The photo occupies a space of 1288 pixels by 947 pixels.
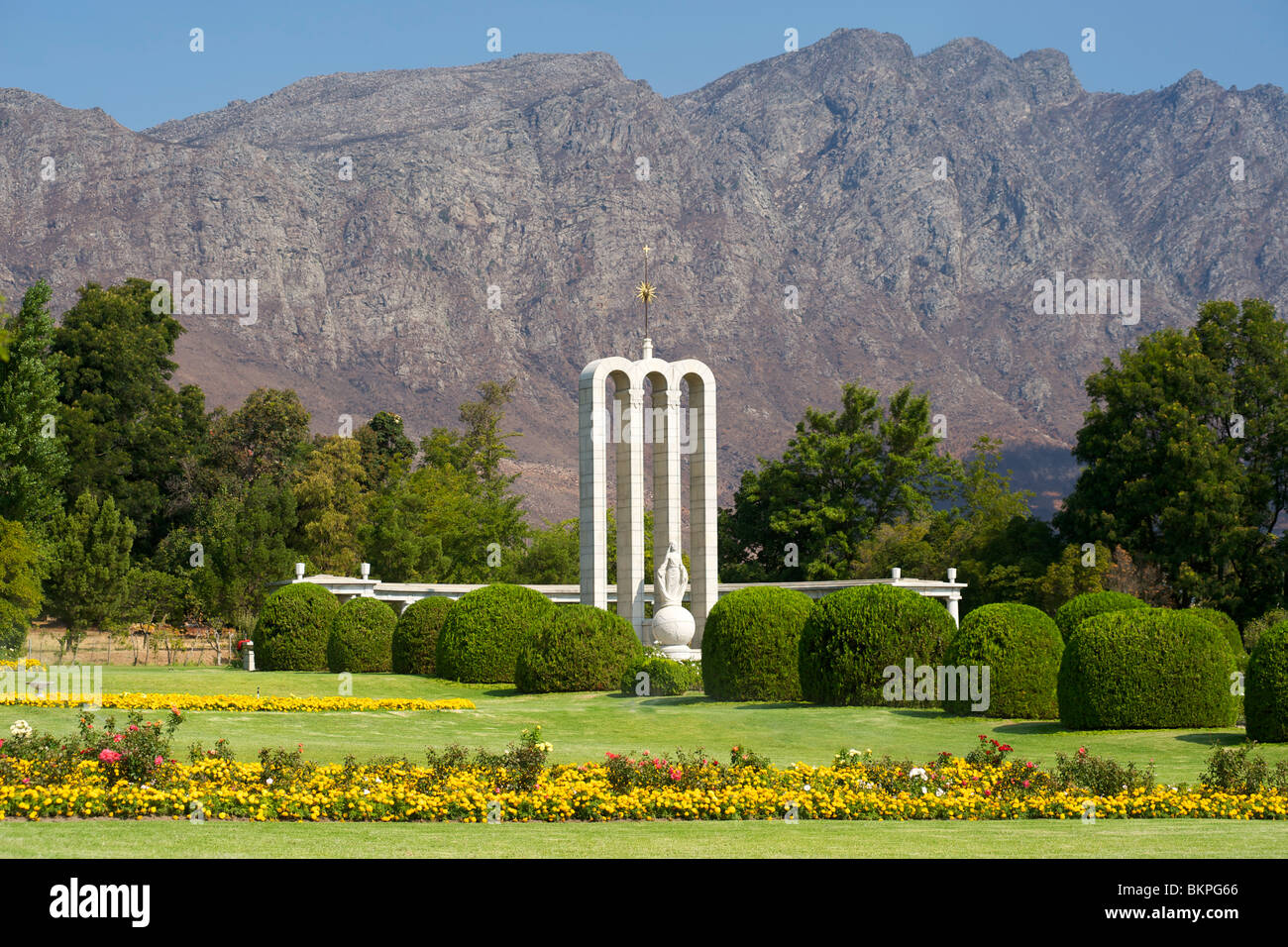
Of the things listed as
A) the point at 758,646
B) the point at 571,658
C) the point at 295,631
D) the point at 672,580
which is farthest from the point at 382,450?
the point at 758,646

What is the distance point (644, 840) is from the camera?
1073cm

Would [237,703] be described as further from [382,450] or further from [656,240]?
[656,240]

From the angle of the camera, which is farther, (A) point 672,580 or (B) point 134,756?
(A) point 672,580

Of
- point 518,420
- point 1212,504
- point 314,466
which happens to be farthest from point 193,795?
point 518,420

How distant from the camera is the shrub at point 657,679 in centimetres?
2739

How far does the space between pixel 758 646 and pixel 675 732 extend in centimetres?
491

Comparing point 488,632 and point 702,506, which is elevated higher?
point 702,506

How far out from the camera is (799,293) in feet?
543

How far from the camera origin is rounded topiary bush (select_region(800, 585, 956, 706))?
77.1ft

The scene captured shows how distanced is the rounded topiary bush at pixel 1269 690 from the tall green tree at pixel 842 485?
37560 mm

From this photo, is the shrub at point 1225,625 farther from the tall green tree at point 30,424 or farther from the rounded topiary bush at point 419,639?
the tall green tree at point 30,424

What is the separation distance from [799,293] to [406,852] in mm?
158969
